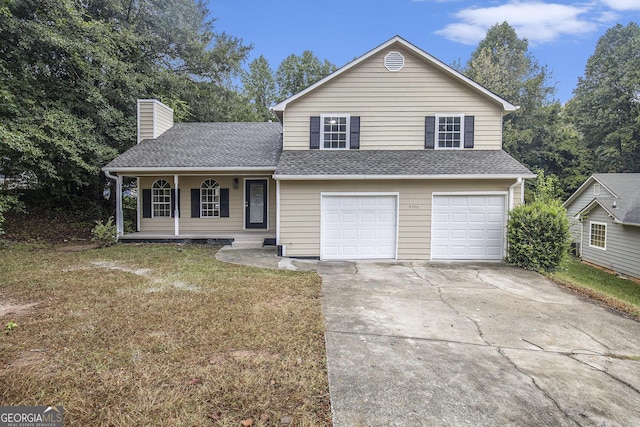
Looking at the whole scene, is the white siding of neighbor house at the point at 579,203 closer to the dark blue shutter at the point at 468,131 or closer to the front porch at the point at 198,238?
the dark blue shutter at the point at 468,131

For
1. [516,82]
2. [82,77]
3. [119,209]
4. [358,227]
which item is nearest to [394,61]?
[358,227]

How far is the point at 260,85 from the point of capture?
30.2m

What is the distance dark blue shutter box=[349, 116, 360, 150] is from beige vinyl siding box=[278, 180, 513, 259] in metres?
1.62

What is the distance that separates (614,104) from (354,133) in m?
25.7

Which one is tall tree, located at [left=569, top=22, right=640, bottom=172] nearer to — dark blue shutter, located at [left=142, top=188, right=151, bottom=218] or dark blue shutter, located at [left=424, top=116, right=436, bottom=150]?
dark blue shutter, located at [left=424, top=116, right=436, bottom=150]

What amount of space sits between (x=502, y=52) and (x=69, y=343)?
33.7 metres

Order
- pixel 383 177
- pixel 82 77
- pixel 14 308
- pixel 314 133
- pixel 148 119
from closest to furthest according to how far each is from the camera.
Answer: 1. pixel 14 308
2. pixel 383 177
3. pixel 314 133
4. pixel 148 119
5. pixel 82 77

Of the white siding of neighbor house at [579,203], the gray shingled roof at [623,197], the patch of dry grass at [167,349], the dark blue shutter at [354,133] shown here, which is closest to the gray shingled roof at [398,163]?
the dark blue shutter at [354,133]

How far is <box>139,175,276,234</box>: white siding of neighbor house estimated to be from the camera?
40.2ft

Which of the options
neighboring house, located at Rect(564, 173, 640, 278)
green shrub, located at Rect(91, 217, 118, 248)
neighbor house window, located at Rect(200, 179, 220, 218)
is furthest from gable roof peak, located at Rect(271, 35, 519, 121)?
neighboring house, located at Rect(564, 173, 640, 278)

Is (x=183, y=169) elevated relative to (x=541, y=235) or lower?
elevated

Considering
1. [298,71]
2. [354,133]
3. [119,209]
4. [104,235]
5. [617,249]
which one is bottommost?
[617,249]

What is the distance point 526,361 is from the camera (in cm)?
371

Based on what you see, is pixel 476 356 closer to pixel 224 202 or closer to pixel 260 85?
pixel 224 202
